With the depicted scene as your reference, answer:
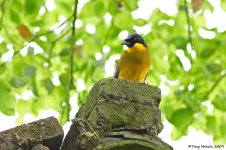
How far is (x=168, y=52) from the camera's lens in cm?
956

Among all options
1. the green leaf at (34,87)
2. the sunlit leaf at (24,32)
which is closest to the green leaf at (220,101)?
the green leaf at (34,87)

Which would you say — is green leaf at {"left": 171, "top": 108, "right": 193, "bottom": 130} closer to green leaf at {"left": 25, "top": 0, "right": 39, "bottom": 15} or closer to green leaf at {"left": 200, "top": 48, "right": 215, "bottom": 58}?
green leaf at {"left": 200, "top": 48, "right": 215, "bottom": 58}

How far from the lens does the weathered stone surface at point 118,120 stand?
10.2 ft

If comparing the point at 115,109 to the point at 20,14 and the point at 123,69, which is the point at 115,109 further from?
the point at 20,14

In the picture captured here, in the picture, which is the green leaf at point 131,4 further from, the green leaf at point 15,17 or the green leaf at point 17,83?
the green leaf at point 17,83

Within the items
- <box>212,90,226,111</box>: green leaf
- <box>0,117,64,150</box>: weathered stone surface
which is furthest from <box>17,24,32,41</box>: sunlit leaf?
<box>0,117,64,150</box>: weathered stone surface

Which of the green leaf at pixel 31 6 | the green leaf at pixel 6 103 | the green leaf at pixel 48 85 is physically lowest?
the green leaf at pixel 6 103

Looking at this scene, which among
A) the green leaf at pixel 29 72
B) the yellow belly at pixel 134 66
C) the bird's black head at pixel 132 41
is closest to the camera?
the yellow belly at pixel 134 66

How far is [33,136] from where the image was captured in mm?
3252

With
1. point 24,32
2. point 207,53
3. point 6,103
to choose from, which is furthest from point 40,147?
point 207,53

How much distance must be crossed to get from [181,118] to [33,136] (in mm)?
4554

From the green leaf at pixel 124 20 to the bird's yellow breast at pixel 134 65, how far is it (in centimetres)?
160

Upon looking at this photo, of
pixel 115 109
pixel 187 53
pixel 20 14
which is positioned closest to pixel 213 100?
pixel 187 53

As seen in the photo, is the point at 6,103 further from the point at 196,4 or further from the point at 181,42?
the point at 181,42
